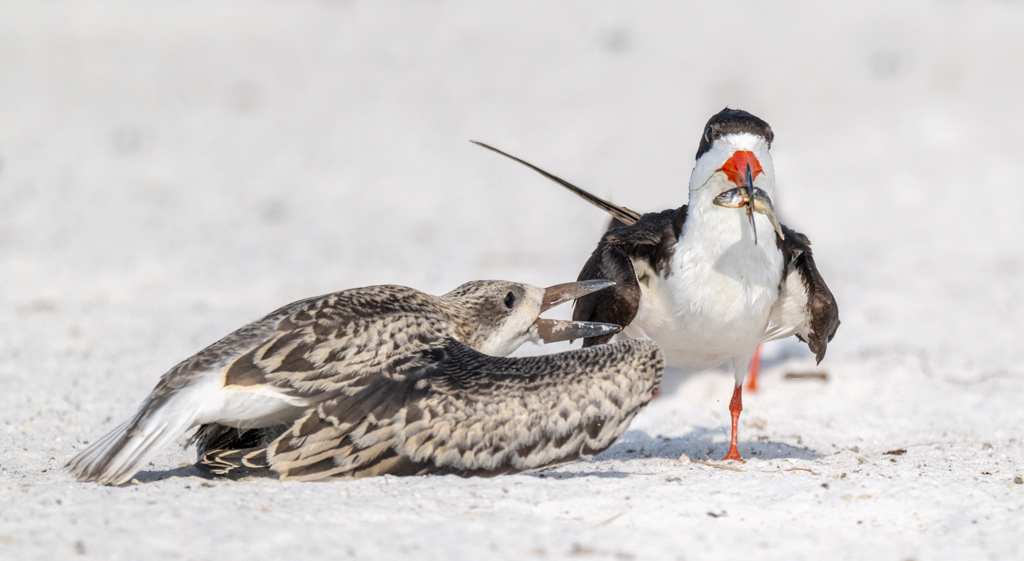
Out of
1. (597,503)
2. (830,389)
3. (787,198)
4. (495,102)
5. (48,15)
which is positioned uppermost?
(48,15)

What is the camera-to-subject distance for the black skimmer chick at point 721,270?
4660 millimetres

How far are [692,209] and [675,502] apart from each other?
5.61 ft

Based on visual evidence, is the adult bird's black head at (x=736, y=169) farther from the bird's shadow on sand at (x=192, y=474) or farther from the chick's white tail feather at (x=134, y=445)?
the chick's white tail feather at (x=134, y=445)

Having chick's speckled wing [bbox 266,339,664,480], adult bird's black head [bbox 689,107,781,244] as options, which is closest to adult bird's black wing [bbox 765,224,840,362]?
adult bird's black head [bbox 689,107,781,244]

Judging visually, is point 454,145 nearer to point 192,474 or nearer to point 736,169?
point 736,169

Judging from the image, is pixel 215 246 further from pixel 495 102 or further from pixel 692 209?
pixel 692 209

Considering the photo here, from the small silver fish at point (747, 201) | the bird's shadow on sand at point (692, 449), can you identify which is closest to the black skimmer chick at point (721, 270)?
the small silver fish at point (747, 201)

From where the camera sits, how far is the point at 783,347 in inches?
345

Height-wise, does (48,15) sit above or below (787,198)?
above

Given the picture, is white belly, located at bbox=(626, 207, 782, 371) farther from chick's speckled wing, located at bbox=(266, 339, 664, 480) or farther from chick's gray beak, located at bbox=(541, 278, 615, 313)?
chick's speckled wing, located at bbox=(266, 339, 664, 480)

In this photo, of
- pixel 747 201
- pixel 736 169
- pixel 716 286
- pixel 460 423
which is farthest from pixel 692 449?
pixel 460 423

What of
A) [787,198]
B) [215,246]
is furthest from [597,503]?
[787,198]

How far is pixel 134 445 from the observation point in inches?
147

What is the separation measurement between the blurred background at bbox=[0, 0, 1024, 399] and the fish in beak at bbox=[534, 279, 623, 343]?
4.35 metres
